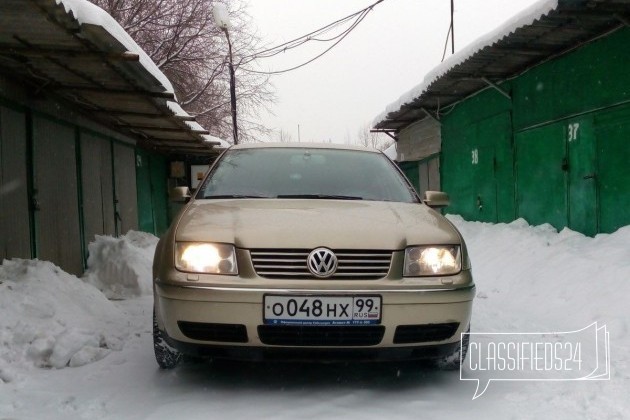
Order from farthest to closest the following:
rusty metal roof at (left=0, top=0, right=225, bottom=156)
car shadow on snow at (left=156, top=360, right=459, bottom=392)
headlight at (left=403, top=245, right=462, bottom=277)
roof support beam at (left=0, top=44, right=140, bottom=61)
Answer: roof support beam at (left=0, top=44, right=140, bottom=61) → rusty metal roof at (left=0, top=0, right=225, bottom=156) → car shadow on snow at (left=156, top=360, right=459, bottom=392) → headlight at (left=403, top=245, right=462, bottom=277)

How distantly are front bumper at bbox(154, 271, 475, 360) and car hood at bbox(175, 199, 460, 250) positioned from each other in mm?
223

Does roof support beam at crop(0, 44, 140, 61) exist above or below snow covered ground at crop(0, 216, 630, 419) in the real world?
above

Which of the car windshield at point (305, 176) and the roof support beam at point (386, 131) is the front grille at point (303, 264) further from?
the roof support beam at point (386, 131)

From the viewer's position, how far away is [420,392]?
10.8ft

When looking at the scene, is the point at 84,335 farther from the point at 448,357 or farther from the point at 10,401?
the point at 448,357

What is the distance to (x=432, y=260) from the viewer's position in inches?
128

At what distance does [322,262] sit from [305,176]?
130 centimetres

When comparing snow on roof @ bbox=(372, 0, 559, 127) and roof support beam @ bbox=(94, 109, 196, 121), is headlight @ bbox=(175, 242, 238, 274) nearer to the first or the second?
snow on roof @ bbox=(372, 0, 559, 127)

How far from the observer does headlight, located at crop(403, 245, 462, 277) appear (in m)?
3.19

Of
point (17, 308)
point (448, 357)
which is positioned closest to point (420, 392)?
point (448, 357)

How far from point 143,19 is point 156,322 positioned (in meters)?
16.9

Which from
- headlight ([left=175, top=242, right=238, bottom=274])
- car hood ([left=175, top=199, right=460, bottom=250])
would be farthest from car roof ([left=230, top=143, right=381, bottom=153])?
headlight ([left=175, top=242, right=238, bottom=274])

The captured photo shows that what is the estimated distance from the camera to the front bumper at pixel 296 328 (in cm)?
297
